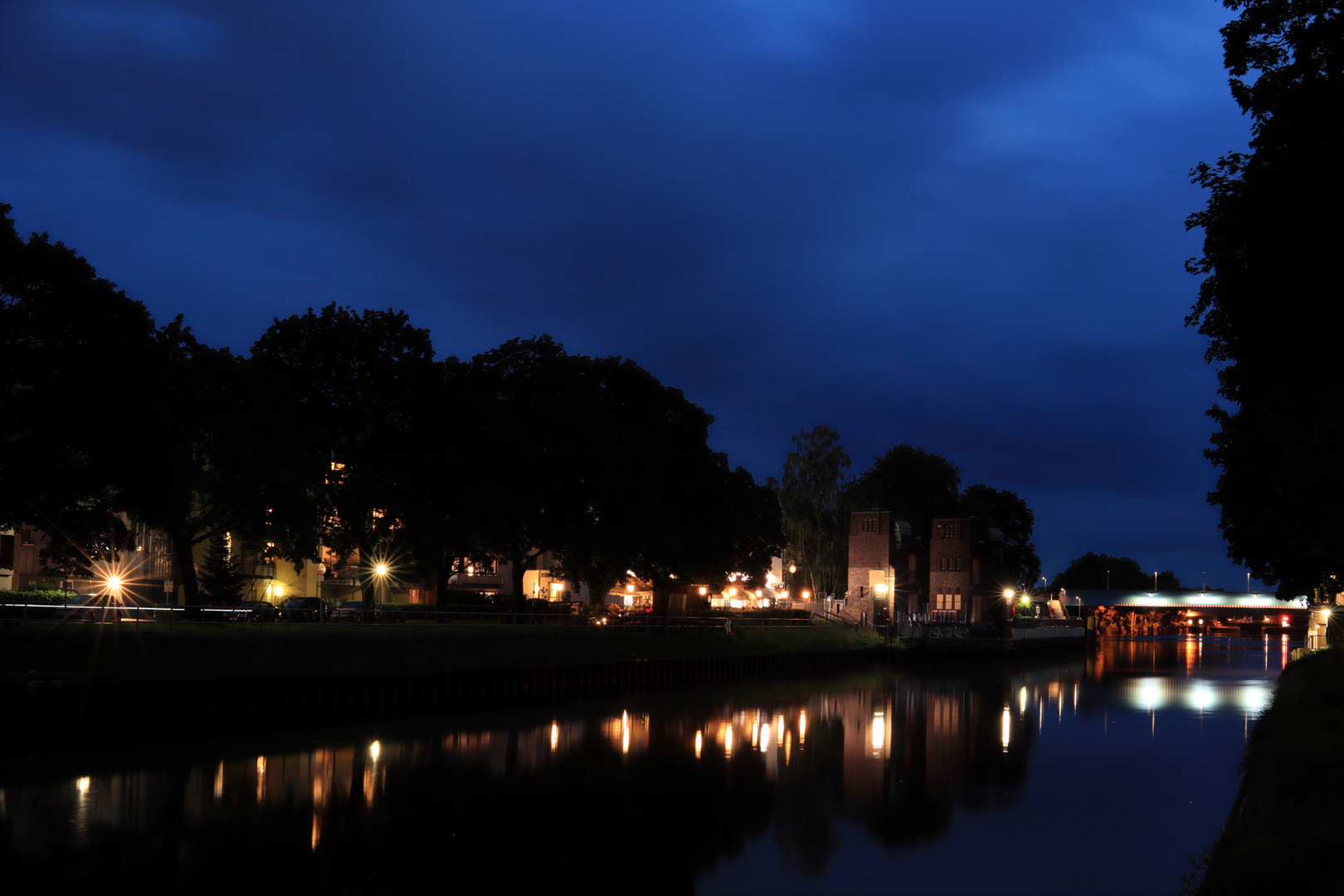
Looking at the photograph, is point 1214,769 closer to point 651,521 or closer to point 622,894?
point 622,894

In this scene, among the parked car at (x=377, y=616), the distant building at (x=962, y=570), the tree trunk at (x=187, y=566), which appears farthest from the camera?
the distant building at (x=962, y=570)

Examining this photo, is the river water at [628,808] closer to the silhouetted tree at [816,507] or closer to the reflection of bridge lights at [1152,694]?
the reflection of bridge lights at [1152,694]

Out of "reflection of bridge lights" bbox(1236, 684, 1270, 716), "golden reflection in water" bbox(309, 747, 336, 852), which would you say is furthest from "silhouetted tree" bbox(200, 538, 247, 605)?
"reflection of bridge lights" bbox(1236, 684, 1270, 716)

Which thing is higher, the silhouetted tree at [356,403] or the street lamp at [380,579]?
the silhouetted tree at [356,403]

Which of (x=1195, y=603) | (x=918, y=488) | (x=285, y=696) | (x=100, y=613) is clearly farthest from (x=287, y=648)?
(x=1195, y=603)

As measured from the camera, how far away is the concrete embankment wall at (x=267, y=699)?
28.7 meters

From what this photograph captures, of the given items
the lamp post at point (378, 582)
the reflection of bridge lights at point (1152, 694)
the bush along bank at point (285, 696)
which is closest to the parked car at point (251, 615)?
the bush along bank at point (285, 696)

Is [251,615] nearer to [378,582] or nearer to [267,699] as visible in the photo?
[267,699]

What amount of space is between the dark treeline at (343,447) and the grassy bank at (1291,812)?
104ft

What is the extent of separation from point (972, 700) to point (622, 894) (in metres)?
44.5

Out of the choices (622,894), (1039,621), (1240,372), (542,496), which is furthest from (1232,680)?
(622,894)

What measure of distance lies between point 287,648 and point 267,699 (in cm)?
287

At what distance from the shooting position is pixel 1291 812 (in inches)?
643

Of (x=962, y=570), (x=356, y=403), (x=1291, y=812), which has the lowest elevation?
(x=1291, y=812)
